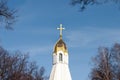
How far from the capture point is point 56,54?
Result: 50.0 m

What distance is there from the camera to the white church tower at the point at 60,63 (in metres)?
50.0

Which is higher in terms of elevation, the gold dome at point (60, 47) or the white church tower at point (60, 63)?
the gold dome at point (60, 47)

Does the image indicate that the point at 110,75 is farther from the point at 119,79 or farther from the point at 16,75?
the point at 16,75

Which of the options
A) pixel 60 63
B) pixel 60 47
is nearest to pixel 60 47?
pixel 60 47

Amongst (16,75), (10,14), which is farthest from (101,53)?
(10,14)

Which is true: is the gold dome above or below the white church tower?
above

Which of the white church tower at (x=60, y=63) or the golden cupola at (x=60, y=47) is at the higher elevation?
the golden cupola at (x=60, y=47)

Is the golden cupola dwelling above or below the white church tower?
above

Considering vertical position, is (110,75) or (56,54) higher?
(56,54)

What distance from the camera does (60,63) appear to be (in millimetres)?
50656

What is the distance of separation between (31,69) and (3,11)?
33322 millimetres

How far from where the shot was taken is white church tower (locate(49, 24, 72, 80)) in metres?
50.0

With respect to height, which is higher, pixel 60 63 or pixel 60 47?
pixel 60 47

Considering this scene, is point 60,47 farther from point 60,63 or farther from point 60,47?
point 60,63
